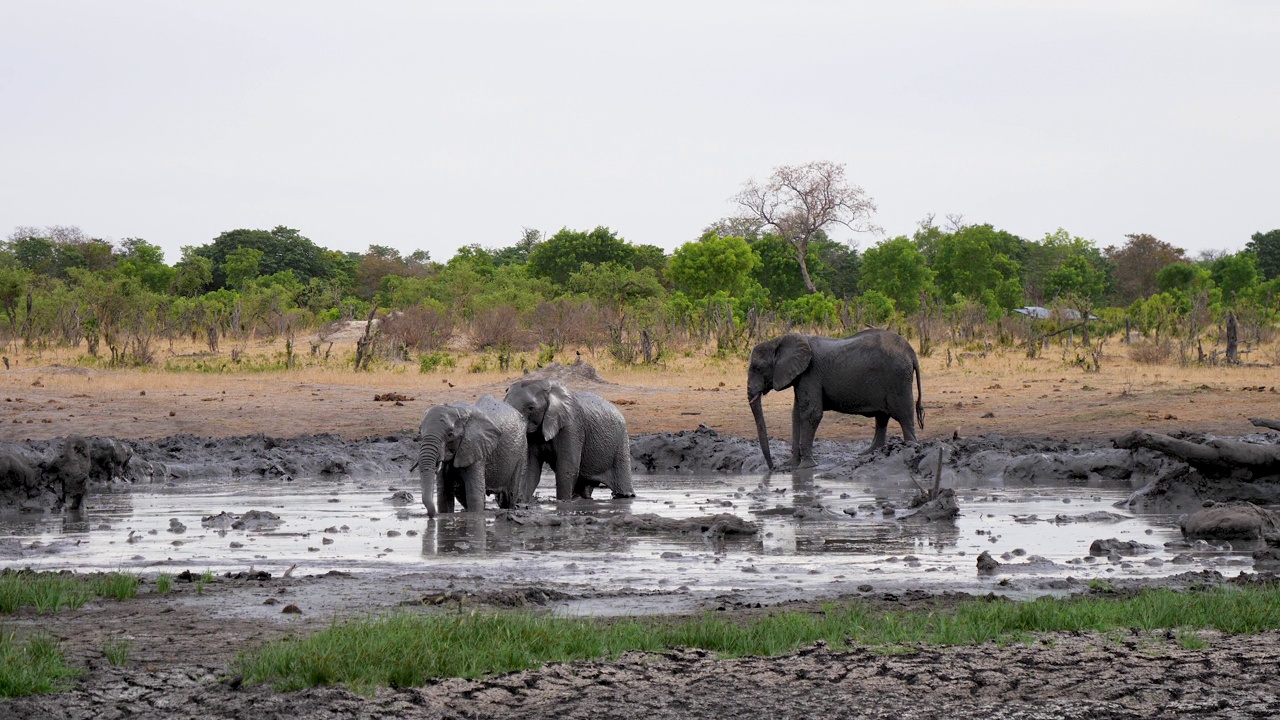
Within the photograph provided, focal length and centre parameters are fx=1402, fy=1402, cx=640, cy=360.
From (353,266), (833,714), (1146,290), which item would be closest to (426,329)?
(833,714)

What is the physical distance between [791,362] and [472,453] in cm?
711

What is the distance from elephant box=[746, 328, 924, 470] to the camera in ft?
57.4

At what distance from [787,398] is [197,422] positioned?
9.58 meters

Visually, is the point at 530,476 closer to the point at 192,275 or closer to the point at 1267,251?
the point at 192,275

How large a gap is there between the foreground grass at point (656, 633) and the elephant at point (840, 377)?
10766mm

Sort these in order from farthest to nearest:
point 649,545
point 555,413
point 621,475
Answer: point 621,475
point 555,413
point 649,545

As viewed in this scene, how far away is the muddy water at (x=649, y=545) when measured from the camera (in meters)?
8.09

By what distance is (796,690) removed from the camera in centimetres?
505

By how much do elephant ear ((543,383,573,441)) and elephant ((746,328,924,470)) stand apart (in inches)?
195

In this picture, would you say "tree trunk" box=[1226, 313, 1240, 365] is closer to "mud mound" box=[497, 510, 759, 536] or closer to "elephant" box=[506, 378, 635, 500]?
"elephant" box=[506, 378, 635, 500]

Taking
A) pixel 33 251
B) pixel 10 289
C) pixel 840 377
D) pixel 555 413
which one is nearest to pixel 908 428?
pixel 840 377

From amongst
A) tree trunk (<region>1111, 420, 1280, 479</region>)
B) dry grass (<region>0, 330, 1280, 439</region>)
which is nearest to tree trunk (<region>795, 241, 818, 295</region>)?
dry grass (<region>0, 330, 1280, 439</region>)

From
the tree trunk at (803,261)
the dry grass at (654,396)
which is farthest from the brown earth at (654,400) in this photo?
the tree trunk at (803,261)

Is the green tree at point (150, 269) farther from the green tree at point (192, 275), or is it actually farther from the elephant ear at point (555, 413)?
A: the elephant ear at point (555, 413)
